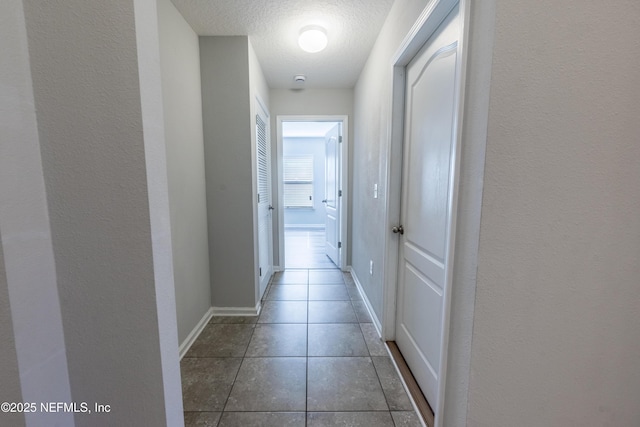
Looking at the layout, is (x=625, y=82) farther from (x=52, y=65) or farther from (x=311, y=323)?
(x=311, y=323)

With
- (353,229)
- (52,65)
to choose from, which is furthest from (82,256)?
(353,229)

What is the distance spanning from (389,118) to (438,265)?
43.1 inches

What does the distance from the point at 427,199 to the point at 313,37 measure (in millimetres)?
1589

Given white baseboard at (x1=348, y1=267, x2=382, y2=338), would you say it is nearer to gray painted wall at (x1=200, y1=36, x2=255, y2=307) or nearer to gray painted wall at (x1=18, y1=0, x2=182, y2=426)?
gray painted wall at (x1=200, y1=36, x2=255, y2=307)

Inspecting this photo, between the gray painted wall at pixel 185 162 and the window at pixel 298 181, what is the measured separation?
458 centimetres

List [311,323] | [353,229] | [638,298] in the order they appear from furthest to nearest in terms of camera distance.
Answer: [353,229] → [311,323] → [638,298]

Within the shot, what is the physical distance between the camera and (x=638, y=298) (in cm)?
81

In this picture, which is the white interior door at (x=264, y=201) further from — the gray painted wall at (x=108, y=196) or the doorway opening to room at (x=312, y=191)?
the gray painted wall at (x=108, y=196)

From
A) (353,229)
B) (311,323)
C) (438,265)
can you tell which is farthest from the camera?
(353,229)

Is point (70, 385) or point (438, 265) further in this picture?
point (438, 265)

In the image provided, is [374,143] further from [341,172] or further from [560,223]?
[560,223]

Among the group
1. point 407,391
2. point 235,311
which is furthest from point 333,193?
point 407,391

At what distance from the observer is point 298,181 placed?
22.2 ft

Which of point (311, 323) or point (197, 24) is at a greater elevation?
point (197, 24)
